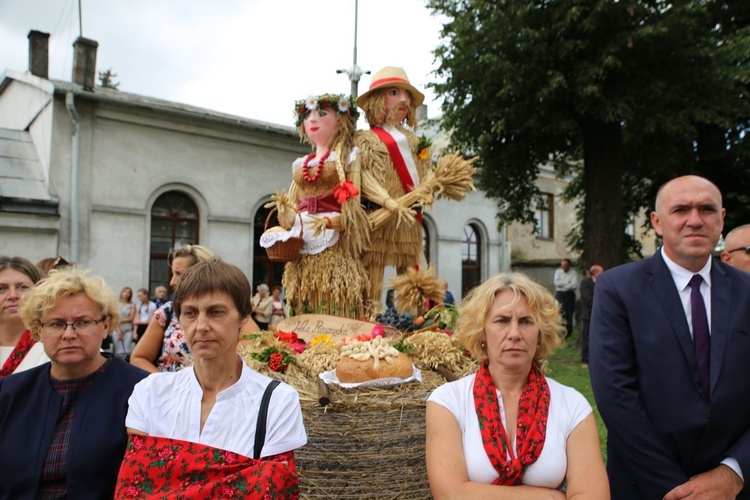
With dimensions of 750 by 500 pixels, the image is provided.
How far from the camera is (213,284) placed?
2.34 metres

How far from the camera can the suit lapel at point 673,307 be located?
8.14ft

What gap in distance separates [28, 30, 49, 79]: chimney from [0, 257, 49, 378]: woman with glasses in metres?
13.6

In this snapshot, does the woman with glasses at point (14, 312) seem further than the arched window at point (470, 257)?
No

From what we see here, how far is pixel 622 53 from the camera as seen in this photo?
1034 centimetres

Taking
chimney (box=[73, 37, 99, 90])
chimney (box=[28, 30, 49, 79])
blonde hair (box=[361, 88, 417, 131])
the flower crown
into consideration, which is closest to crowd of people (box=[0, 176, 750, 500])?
the flower crown

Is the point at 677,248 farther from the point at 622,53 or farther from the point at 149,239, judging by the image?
the point at 149,239

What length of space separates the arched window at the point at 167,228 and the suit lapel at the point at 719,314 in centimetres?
1253

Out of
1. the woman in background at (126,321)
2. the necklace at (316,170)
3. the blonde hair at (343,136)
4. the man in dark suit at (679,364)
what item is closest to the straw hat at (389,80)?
the blonde hair at (343,136)

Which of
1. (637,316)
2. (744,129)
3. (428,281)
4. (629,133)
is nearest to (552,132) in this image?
(629,133)

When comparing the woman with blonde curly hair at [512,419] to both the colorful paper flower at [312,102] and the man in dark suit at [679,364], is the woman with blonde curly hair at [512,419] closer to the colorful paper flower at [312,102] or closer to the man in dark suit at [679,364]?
the man in dark suit at [679,364]

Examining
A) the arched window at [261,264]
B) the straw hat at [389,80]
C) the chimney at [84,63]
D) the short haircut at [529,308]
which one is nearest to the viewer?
the short haircut at [529,308]

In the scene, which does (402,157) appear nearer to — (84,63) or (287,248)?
(287,248)

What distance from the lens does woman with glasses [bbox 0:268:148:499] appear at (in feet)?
7.77

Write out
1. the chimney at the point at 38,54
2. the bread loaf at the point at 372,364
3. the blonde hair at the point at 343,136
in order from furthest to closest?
the chimney at the point at 38,54
the blonde hair at the point at 343,136
the bread loaf at the point at 372,364
